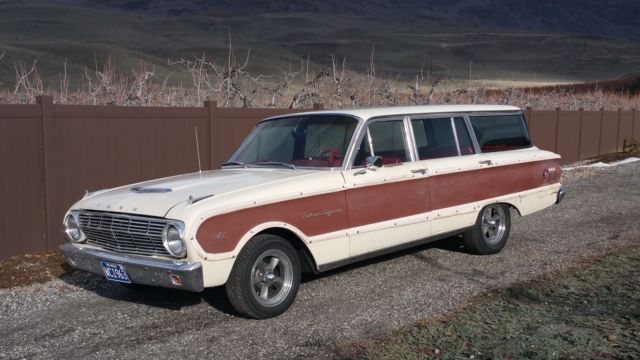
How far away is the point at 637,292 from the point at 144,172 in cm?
639

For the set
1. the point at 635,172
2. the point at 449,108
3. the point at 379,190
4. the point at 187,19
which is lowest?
the point at 635,172

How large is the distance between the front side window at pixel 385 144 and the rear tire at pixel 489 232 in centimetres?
140

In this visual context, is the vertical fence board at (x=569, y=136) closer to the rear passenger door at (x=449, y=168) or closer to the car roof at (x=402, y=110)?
the car roof at (x=402, y=110)

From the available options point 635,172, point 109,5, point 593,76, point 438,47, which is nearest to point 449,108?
point 635,172

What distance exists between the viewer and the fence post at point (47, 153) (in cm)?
878

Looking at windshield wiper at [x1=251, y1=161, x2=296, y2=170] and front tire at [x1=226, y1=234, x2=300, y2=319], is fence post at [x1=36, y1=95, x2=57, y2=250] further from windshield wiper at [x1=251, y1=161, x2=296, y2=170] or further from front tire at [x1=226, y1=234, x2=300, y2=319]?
front tire at [x1=226, y1=234, x2=300, y2=319]

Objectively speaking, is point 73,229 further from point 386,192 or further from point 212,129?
point 212,129

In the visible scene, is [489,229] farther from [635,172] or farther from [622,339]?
[635,172]

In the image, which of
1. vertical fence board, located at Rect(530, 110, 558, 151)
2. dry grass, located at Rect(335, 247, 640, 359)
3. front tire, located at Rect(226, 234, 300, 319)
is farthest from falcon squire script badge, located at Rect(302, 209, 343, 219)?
vertical fence board, located at Rect(530, 110, 558, 151)

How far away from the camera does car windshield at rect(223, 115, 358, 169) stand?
700 cm

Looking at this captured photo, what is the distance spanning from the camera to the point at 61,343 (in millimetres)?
5695

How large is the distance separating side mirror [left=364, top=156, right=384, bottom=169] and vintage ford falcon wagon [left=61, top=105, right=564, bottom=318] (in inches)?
0.5

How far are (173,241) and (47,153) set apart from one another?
12.8ft

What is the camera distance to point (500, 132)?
8.78m
